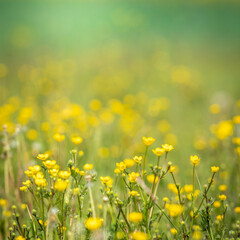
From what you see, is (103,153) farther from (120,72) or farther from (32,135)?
(120,72)

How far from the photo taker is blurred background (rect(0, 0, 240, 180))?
124 inches

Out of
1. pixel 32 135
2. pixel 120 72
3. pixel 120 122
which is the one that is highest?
pixel 120 72

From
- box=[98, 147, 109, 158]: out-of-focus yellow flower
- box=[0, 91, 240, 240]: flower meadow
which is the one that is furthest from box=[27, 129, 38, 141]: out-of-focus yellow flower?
box=[98, 147, 109, 158]: out-of-focus yellow flower

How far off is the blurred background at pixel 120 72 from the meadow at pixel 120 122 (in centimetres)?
3

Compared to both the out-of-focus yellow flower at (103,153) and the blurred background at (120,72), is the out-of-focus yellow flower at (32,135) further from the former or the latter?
the out-of-focus yellow flower at (103,153)

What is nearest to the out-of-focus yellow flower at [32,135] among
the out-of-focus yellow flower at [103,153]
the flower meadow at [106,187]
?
the flower meadow at [106,187]

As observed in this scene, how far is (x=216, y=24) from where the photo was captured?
10.1m

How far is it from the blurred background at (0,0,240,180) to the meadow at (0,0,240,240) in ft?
0.10

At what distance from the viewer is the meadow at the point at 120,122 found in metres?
1.26

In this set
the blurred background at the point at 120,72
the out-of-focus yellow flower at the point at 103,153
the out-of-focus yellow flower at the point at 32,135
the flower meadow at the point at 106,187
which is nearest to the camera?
the flower meadow at the point at 106,187

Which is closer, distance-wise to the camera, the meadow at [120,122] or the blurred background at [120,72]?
the meadow at [120,122]

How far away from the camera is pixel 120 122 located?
3.48 m

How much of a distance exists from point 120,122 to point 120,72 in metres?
3.06

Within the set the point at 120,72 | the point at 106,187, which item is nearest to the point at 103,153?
the point at 106,187
